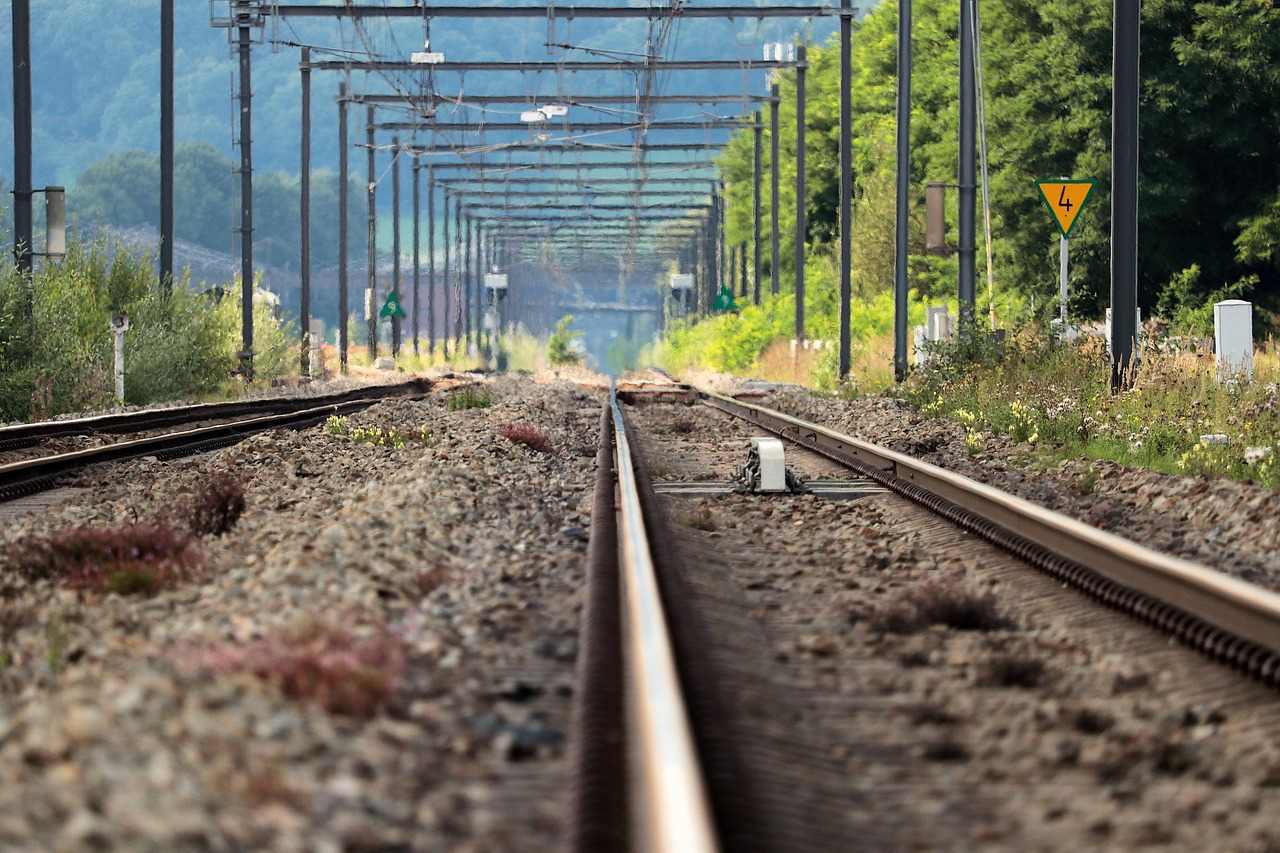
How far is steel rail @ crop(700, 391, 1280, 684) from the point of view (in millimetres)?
5742

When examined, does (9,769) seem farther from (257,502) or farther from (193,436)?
(193,436)

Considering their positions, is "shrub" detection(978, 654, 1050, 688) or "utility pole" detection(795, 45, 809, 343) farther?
"utility pole" detection(795, 45, 809, 343)

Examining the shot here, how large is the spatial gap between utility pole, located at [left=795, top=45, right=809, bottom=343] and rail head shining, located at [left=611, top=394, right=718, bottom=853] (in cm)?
4011

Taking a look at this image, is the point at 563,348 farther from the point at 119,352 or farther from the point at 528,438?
the point at 528,438

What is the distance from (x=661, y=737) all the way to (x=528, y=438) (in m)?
12.4

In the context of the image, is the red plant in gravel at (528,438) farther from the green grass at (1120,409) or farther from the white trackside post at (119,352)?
the white trackside post at (119,352)

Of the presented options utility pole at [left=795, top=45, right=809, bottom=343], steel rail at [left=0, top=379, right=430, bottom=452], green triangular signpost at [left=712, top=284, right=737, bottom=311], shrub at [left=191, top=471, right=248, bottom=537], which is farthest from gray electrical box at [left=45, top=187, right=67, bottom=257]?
green triangular signpost at [left=712, top=284, right=737, bottom=311]

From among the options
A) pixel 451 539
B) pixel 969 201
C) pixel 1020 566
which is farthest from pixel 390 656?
pixel 969 201

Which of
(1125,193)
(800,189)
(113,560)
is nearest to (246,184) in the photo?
(800,189)

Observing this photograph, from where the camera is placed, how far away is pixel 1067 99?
3822 cm

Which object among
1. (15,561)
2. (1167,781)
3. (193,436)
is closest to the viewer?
(1167,781)

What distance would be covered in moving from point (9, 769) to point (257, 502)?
742 centimetres

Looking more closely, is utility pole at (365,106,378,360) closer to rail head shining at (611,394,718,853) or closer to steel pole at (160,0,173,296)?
steel pole at (160,0,173,296)

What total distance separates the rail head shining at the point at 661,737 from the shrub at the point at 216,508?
3.84m
